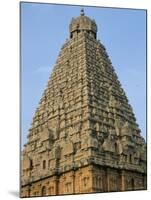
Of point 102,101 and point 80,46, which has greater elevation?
point 80,46

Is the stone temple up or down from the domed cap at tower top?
down

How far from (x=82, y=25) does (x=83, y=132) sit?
1.29 m

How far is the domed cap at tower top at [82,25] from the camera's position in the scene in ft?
25.0

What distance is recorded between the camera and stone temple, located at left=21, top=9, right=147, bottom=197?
294 inches

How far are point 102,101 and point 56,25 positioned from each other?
3.76 feet

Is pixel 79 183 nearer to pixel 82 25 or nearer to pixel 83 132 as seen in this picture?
pixel 83 132

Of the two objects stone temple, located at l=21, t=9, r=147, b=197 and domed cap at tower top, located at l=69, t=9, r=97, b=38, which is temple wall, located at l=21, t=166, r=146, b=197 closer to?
stone temple, located at l=21, t=9, r=147, b=197

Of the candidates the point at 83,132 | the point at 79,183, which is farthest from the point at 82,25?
the point at 79,183

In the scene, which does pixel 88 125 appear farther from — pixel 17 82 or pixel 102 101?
pixel 17 82

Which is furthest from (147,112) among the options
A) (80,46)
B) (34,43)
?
(34,43)

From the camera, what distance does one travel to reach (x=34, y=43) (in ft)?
24.2

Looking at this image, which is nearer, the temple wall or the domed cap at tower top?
the temple wall

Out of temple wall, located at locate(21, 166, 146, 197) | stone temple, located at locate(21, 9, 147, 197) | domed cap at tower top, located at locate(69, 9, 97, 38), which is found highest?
domed cap at tower top, located at locate(69, 9, 97, 38)

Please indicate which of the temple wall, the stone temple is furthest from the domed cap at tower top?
the temple wall
